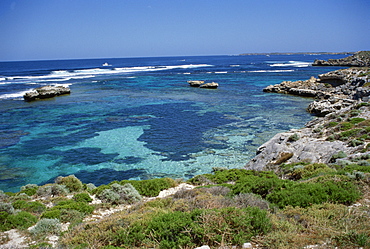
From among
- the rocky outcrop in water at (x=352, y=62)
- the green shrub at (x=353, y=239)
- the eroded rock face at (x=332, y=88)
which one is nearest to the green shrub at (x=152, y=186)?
the green shrub at (x=353, y=239)

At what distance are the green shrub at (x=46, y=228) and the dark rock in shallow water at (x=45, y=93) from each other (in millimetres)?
41342

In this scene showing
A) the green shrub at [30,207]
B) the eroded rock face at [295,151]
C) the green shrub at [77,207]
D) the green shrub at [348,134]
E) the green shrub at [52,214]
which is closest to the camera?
the green shrub at [52,214]

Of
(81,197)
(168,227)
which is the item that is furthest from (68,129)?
(168,227)

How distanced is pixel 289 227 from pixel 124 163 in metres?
13.1

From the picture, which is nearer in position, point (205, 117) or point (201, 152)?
point (201, 152)

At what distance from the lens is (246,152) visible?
18.4 meters

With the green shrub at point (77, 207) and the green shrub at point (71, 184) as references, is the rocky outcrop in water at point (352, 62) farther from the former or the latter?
the green shrub at point (77, 207)

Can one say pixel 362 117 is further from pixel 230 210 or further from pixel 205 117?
pixel 230 210

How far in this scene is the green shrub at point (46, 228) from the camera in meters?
7.41

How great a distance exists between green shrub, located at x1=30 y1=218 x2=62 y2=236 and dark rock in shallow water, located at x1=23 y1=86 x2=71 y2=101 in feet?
136

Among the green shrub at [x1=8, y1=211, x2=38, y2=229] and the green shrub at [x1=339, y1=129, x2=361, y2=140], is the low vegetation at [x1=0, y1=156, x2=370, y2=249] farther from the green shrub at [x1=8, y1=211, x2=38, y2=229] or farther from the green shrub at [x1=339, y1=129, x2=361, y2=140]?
the green shrub at [x1=339, y1=129, x2=361, y2=140]

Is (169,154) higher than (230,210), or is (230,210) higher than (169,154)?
(230,210)

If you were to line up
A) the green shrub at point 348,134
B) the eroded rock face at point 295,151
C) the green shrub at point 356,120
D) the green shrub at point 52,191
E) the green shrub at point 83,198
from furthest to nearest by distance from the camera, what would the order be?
the green shrub at point 356,120 < the green shrub at point 348,134 < the eroded rock face at point 295,151 < the green shrub at point 52,191 < the green shrub at point 83,198

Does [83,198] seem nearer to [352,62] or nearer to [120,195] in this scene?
[120,195]
